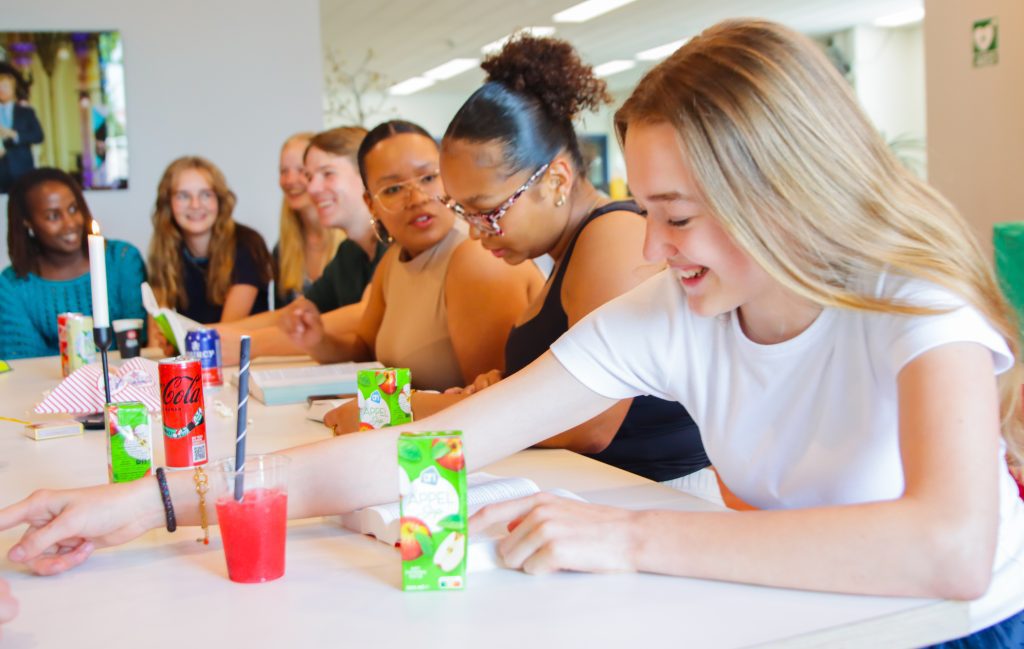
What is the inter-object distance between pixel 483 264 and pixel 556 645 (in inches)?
58.4

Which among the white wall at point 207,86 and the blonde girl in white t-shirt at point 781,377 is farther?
the white wall at point 207,86

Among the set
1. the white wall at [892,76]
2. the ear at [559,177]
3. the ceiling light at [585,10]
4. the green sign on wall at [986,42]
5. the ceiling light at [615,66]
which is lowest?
the ear at [559,177]

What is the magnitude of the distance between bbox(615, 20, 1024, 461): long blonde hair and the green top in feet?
8.00

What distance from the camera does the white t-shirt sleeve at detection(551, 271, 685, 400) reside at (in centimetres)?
139

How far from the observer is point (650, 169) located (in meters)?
1.24

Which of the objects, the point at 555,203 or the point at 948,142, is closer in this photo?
the point at 555,203

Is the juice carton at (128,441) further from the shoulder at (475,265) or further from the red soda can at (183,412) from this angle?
the shoulder at (475,265)

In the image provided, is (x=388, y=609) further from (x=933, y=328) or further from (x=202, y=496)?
(x=933, y=328)

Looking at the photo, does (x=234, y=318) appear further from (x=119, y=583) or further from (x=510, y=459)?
(x=119, y=583)

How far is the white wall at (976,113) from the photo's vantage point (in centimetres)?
421

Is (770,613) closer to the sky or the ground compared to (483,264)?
closer to the ground

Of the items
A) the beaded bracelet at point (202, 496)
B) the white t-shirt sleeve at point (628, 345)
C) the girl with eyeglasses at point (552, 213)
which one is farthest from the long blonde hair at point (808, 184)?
the beaded bracelet at point (202, 496)

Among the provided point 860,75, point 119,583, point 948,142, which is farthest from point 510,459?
point 860,75

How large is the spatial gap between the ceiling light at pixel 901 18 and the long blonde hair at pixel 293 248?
8.06 meters
